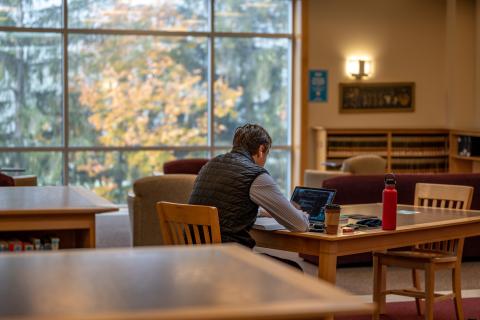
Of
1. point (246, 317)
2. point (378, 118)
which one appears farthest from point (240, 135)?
point (378, 118)

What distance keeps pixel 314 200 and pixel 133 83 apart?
7.48 meters

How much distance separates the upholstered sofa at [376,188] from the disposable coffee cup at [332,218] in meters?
2.90

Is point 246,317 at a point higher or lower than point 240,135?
lower

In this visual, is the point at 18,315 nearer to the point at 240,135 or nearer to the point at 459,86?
the point at 240,135

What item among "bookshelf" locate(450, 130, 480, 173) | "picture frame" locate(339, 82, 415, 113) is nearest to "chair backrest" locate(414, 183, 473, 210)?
"bookshelf" locate(450, 130, 480, 173)

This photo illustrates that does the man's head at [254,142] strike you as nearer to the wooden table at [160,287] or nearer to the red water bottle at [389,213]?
the red water bottle at [389,213]

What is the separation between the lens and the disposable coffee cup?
464 centimetres

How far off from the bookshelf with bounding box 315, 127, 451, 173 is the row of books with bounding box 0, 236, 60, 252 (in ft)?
26.9

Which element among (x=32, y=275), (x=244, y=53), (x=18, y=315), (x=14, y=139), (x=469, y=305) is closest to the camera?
(x=18, y=315)

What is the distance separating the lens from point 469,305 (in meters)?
6.34

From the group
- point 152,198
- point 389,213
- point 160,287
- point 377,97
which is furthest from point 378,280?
point 377,97

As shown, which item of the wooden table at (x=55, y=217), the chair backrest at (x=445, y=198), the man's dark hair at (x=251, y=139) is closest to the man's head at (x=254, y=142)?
the man's dark hair at (x=251, y=139)

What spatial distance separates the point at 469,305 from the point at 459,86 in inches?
288

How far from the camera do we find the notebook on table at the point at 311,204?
16.5 feet
